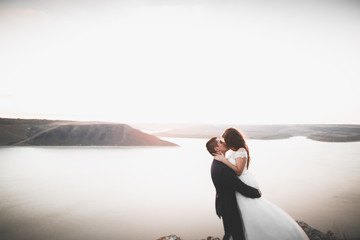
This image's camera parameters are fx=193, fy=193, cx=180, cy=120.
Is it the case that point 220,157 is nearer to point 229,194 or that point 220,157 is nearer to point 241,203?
point 229,194

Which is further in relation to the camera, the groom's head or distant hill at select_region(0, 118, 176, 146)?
distant hill at select_region(0, 118, 176, 146)

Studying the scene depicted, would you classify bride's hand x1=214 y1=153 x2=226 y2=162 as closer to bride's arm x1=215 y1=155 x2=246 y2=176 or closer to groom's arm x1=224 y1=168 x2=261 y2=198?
bride's arm x1=215 y1=155 x2=246 y2=176

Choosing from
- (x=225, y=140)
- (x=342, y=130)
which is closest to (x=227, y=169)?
(x=225, y=140)

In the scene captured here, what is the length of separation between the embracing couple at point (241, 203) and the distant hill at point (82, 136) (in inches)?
2154

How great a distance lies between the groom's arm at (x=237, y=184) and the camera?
3.01 meters

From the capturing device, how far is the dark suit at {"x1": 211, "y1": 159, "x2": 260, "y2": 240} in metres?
3.03

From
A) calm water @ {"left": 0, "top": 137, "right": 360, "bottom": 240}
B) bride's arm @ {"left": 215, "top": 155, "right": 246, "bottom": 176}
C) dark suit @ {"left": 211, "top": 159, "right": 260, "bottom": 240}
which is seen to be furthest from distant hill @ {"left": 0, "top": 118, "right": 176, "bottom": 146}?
bride's arm @ {"left": 215, "top": 155, "right": 246, "bottom": 176}

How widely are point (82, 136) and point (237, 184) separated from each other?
6692 cm

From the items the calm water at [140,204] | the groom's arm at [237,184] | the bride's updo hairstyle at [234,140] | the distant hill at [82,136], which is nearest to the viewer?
the groom's arm at [237,184]

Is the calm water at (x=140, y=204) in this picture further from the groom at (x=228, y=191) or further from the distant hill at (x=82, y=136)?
the distant hill at (x=82, y=136)

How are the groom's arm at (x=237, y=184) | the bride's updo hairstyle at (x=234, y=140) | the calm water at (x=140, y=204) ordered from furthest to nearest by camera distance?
the calm water at (x=140, y=204)
the bride's updo hairstyle at (x=234, y=140)
the groom's arm at (x=237, y=184)

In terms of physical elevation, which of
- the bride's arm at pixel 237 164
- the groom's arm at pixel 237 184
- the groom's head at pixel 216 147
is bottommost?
the groom's arm at pixel 237 184

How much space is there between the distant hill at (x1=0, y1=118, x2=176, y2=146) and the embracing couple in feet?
179

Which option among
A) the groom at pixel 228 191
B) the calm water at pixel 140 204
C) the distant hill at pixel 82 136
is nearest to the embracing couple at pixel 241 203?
the groom at pixel 228 191
